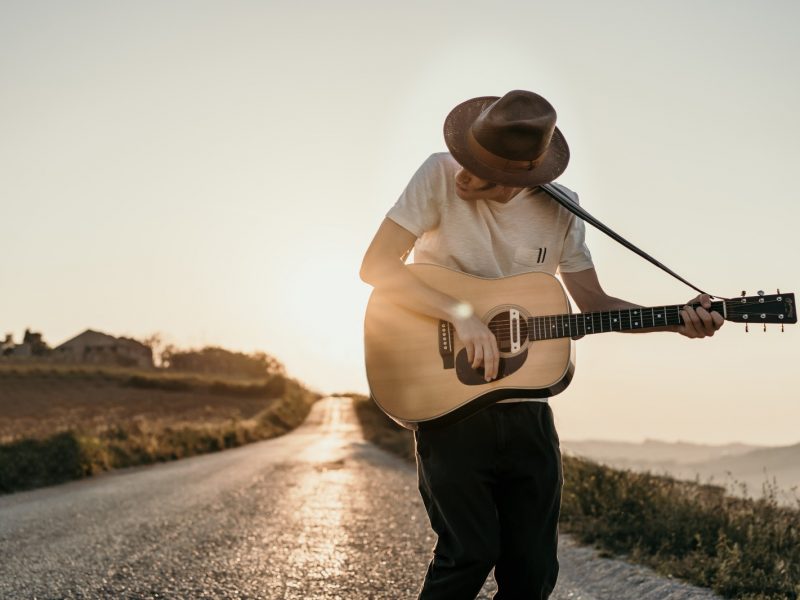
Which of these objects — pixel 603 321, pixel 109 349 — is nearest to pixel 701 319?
pixel 603 321

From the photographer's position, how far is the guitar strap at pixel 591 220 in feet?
8.77

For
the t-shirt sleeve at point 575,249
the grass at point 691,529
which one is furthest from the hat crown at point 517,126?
the grass at point 691,529

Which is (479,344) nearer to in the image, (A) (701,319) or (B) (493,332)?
(B) (493,332)

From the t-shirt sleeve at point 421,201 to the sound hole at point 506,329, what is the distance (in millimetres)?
407

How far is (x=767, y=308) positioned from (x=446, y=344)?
1.06 m

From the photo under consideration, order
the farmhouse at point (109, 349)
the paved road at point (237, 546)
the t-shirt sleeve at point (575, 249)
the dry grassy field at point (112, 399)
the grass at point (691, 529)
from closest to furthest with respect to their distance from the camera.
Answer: the t-shirt sleeve at point (575, 249) → the grass at point (691, 529) → the paved road at point (237, 546) → the dry grassy field at point (112, 399) → the farmhouse at point (109, 349)

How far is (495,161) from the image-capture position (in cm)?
246

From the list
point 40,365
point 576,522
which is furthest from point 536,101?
point 40,365

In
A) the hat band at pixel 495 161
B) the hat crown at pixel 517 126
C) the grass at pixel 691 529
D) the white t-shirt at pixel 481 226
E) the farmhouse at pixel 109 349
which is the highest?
the farmhouse at pixel 109 349

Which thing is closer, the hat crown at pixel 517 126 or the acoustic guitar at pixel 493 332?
the hat crown at pixel 517 126

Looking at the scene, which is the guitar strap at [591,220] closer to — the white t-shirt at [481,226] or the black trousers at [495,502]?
the white t-shirt at [481,226]

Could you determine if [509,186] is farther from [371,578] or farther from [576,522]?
[576,522]

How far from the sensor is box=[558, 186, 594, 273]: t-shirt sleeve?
9.19 ft

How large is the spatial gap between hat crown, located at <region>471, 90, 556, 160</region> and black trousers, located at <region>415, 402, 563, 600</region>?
797 mm
